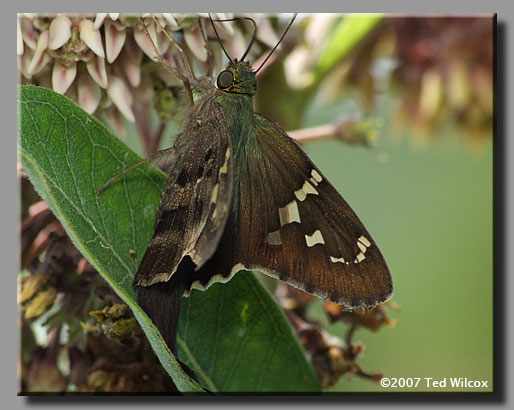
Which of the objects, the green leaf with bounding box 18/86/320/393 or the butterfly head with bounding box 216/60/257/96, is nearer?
the green leaf with bounding box 18/86/320/393

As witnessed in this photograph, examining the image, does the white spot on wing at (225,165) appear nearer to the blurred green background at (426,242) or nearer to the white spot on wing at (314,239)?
the white spot on wing at (314,239)

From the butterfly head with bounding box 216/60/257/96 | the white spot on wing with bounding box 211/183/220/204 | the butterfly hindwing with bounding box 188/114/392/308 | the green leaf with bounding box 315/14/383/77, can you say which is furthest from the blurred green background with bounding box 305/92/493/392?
the white spot on wing with bounding box 211/183/220/204

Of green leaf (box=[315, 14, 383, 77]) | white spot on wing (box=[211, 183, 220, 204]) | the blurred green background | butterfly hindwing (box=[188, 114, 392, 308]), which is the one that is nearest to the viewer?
white spot on wing (box=[211, 183, 220, 204])

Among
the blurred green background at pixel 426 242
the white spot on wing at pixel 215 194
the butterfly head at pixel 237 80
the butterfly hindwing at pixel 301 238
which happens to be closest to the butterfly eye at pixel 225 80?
the butterfly head at pixel 237 80

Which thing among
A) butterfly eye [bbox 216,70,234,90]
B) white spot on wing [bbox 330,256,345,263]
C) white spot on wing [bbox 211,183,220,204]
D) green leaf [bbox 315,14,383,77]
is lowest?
white spot on wing [bbox 330,256,345,263]

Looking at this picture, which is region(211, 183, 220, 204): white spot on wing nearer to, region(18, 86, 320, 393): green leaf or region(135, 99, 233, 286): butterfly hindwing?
region(135, 99, 233, 286): butterfly hindwing

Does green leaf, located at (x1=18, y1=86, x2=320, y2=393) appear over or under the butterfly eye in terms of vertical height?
under

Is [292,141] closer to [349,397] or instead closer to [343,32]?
[343,32]
